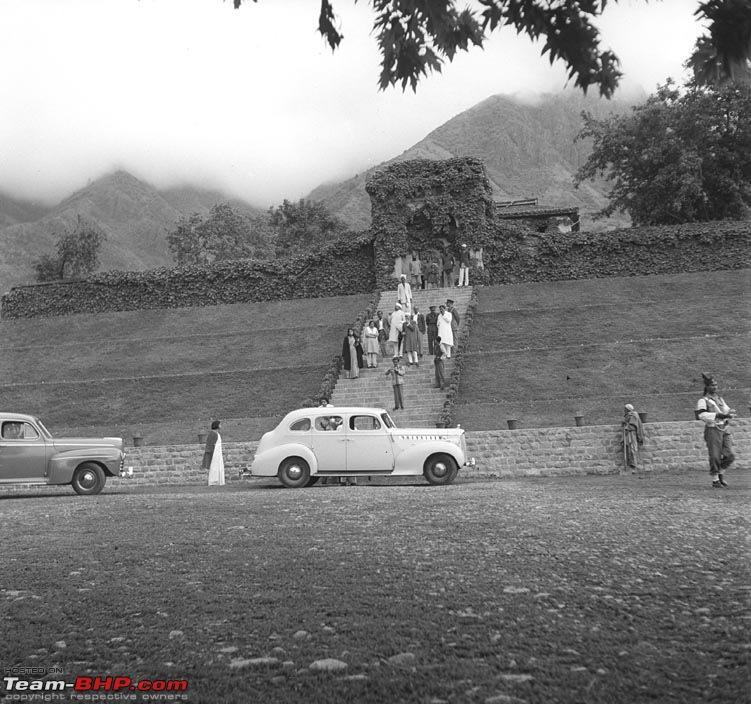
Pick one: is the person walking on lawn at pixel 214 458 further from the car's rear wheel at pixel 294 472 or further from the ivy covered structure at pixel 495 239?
the ivy covered structure at pixel 495 239

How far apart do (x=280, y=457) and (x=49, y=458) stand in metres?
4.44

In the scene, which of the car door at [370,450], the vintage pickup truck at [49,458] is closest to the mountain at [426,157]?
the vintage pickup truck at [49,458]

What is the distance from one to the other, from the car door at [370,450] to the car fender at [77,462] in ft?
15.3

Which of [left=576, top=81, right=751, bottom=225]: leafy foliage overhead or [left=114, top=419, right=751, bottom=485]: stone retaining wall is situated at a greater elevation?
[left=576, top=81, right=751, bottom=225]: leafy foliage overhead

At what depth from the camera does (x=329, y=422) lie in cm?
1655

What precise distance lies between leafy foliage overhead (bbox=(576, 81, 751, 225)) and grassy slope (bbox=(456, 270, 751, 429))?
13.6m

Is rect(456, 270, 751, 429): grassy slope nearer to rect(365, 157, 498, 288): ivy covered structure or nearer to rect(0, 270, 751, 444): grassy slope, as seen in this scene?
rect(0, 270, 751, 444): grassy slope

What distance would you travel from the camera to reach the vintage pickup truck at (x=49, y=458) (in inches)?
625

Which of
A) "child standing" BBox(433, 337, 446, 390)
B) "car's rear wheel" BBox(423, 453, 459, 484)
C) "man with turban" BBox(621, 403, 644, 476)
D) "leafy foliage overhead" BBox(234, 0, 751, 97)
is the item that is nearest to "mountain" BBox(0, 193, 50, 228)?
"child standing" BBox(433, 337, 446, 390)

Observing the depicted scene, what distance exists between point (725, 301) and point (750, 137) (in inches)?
781

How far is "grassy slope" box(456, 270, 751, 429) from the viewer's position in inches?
852

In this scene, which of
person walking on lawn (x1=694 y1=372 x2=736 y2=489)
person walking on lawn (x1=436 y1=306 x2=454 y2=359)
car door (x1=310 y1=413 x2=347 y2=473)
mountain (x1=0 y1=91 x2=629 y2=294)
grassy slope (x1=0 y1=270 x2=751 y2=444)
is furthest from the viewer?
mountain (x1=0 y1=91 x2=629 y2=294)

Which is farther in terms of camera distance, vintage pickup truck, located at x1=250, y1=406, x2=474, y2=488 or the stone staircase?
the stone staircase

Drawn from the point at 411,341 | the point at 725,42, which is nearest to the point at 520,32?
the point at 725,42
